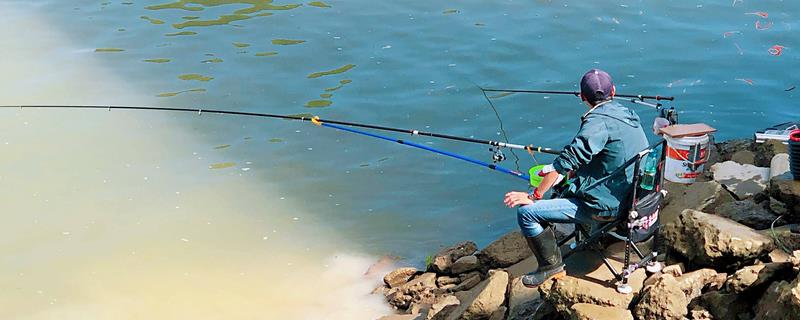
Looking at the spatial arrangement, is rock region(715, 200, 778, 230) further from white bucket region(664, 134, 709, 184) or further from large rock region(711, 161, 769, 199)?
white bucket region(664, 134, 709, 184)

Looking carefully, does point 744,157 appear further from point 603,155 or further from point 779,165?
point 603,155

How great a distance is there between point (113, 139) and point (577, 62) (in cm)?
539

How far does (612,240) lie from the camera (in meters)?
5.93

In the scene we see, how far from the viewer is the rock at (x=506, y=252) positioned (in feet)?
22.4

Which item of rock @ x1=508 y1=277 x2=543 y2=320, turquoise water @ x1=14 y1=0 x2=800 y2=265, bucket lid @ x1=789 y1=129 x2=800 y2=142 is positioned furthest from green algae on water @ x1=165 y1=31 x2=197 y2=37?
bucket lid @ x1=789 y1=129 x2=800 y2=142

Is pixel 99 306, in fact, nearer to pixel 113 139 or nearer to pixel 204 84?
pixel 113 139

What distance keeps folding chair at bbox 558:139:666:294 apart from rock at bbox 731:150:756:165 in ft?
6.80

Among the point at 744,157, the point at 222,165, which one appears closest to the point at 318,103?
the point at 222,165

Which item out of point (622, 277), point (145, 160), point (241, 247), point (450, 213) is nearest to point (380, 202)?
point (450, 213)

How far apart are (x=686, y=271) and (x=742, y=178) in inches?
65.6

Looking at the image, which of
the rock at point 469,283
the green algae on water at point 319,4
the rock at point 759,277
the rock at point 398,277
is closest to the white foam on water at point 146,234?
the rock at point 398,277

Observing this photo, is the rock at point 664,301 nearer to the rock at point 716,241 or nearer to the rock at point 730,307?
the rock at point 730,307

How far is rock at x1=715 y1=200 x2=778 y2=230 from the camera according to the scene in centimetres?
550

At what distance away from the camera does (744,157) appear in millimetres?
7340
